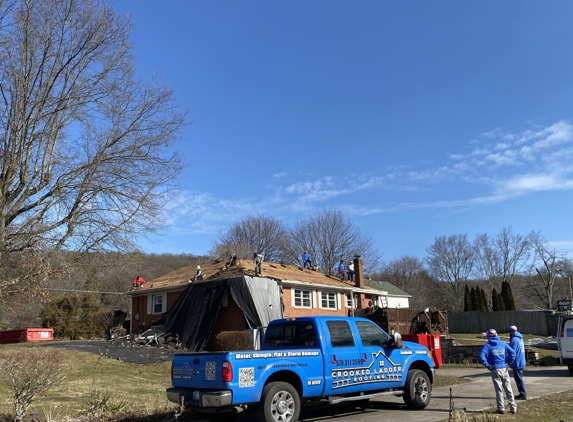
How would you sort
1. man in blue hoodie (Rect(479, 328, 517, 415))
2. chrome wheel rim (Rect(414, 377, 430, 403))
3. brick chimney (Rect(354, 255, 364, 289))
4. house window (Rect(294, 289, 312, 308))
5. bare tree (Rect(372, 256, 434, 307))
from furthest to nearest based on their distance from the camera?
bare tree (Rect(372, 256, 434, 307))
brick chimney (Rect(354, 255, 364, 289))
house window (Rect(294, 289, 312, 308))
chrome wheel rim (Rect(414, 377, 430, 403))
man in blue hoodie (Rect(479, 328, 517, 415))

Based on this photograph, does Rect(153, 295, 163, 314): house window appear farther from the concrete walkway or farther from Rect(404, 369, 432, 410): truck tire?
Rect(404, 369, 432, 410): truck tire

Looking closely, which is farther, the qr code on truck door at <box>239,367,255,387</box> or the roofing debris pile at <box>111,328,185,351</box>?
the roofing debris pile at <box>111,328,185,351</box>

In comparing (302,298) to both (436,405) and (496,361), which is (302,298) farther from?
(496,361)

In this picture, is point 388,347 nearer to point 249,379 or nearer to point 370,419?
point 370,419

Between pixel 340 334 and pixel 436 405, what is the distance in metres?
2.99

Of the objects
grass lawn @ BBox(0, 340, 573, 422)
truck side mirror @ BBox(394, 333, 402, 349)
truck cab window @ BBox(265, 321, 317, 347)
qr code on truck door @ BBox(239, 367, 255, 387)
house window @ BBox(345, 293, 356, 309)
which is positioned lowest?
grass lawn @ BBox(0, 340, 573, 422)

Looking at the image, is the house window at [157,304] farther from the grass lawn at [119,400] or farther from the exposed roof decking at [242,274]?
the grass lawn at [119,400]

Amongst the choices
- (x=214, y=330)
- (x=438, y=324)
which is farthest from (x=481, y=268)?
(x=214, y=330)

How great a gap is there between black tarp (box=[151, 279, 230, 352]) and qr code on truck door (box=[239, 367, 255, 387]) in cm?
1710

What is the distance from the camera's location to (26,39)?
15.0m

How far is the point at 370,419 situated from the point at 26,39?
1395 centimetres

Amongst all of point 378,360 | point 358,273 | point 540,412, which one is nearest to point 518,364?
point 540,412

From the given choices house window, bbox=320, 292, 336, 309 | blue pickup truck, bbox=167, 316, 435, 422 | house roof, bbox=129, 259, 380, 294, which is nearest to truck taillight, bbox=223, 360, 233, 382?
blue pickup truck, bbox=167, 316, 435, 422

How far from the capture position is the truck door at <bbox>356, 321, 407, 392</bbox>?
9.41m
